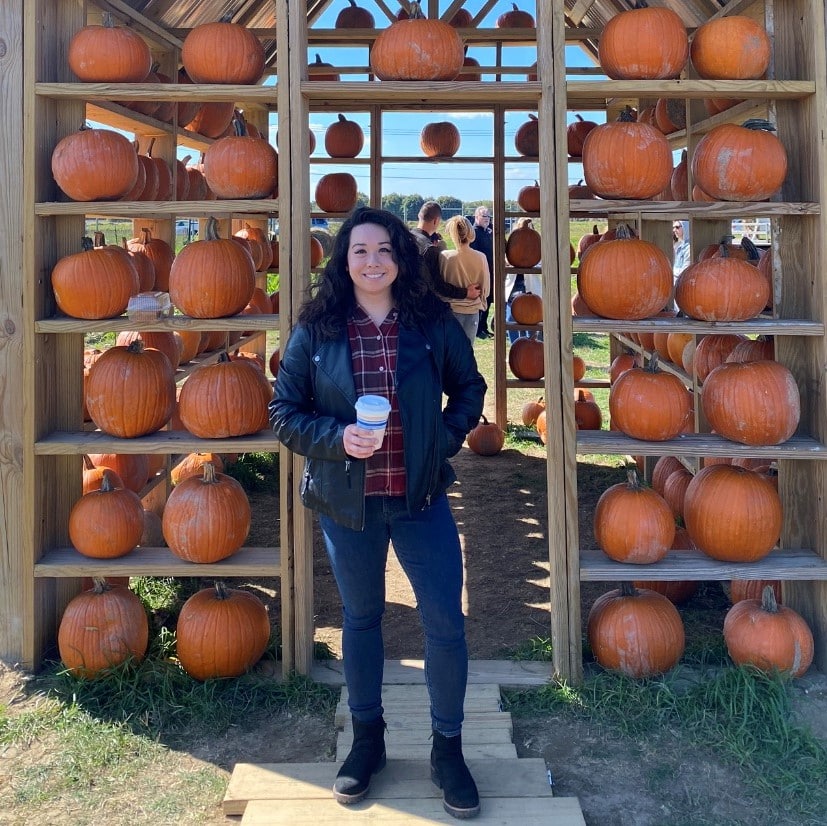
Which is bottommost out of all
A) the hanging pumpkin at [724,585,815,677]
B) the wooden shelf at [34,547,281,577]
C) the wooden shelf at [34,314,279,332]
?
the hanging pumpkin at [724,585,815,677]

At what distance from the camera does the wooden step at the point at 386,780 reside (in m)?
3.10

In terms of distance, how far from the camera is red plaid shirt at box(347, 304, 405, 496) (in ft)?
9.39

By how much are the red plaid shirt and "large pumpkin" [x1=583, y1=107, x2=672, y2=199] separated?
1622 mm

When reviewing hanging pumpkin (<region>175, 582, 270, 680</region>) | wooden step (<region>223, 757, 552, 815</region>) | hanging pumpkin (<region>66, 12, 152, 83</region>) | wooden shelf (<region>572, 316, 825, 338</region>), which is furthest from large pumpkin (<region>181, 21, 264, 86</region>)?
wooden step (<region>223, 757, 552, 815</region>)

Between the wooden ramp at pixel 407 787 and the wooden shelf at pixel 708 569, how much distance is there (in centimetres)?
80

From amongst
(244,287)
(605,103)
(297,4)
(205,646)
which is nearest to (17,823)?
(205,646)

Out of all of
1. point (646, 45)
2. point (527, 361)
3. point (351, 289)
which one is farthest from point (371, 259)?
point (527, 361)

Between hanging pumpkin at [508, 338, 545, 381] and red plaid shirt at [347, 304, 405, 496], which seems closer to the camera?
red plaid shirt at [347, 304, 405, 496]

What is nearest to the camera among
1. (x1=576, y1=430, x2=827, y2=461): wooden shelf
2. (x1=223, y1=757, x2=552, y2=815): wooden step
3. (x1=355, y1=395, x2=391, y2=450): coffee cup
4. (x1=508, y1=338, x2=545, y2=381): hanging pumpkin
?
(x1=355, y1=395, x2=391, y2=450): coffee cup

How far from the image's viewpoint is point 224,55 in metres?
4.05

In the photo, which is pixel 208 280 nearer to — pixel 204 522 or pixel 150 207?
pixel 150 207

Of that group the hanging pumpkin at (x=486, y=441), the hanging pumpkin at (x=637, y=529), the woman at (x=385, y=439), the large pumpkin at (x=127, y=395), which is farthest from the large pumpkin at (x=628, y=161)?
the hanging pumpkin at (x=486, y=441)

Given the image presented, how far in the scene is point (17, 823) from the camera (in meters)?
3.07

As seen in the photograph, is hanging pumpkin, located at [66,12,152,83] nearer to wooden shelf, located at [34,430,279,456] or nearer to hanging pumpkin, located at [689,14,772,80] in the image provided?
wooden shelf, located at [34,430,279,456]
